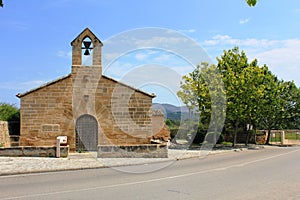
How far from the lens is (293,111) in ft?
120

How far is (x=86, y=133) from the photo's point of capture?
69.3 ft

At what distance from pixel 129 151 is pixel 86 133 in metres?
4.71

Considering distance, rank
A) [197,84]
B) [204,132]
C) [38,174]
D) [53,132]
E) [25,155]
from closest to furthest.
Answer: [38,174], [25,155], [53,132], [197,84], [204,132]

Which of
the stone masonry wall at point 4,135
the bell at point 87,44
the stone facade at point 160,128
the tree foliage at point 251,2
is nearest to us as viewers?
the tree foliage at point 251,2

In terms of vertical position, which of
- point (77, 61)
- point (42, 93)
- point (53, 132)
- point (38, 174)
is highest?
point (77, 61)

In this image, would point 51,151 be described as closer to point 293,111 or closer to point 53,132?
point 53,132

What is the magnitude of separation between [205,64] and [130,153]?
15387 millimetres

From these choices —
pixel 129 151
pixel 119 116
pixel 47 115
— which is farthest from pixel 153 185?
pixel 47 115

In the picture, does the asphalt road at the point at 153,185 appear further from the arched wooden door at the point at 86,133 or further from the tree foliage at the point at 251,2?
the arched wooden door at the point at 86,133

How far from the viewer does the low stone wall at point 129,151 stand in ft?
56.9

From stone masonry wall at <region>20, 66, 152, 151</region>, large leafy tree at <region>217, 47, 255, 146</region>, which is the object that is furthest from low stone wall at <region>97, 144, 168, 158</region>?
large leafy tree at <region>217, 47, 255, 146</region>

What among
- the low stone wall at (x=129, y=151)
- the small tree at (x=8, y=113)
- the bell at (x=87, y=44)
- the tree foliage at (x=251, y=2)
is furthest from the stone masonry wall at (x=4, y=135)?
the tree foliage at (x=251, y=2)

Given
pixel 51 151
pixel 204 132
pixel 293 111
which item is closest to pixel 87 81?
pixel 51 151

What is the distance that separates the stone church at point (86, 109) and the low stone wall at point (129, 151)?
3.41 meters
